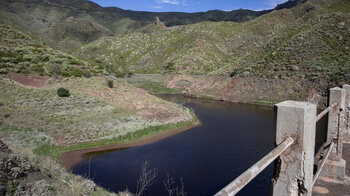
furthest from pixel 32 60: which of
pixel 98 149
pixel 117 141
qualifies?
pixel 98 149

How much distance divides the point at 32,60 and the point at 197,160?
24.1m

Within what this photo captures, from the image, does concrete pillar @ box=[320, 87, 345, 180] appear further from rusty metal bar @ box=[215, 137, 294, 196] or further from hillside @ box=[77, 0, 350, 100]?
hillside @ box=[77, 0, 350, 100]

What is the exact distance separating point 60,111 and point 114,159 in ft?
29.2

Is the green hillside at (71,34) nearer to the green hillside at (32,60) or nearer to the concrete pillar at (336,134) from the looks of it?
the green hillside at (32,60)

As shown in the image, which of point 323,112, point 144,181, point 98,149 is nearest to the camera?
point 323,112

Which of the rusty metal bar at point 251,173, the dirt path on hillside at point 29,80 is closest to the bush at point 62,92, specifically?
the dirt path on hillside at point 29,80

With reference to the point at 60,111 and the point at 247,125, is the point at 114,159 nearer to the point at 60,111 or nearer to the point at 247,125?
the point at 60,111

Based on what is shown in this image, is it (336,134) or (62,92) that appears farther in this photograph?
(62,92)

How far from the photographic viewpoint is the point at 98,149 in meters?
19.7

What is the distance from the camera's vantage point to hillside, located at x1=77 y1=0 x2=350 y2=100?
133 ft

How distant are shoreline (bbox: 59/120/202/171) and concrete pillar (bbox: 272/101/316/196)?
1563 centimetres

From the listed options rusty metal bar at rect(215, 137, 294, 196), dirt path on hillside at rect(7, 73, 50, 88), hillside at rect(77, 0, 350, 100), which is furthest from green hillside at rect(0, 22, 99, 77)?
rusty metal bar at rect(215, 137, 294, 196)

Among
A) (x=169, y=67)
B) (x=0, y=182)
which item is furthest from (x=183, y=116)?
(x=169, y=67)

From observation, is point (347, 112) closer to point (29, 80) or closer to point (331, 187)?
point (331, 187)
